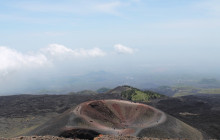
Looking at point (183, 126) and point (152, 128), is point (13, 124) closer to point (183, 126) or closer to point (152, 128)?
point (152, 128)

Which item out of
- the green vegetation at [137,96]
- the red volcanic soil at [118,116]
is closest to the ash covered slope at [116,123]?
the red volcanic soil at [118,116]

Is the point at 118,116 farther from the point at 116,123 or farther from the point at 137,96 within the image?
the point at 137,96

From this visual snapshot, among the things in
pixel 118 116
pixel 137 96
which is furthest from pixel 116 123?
pixel 137 96

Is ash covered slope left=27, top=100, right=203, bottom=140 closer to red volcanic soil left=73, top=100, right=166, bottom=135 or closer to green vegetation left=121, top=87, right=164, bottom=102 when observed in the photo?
red volcanic soil left=73, top=100, right=166, bottom=135

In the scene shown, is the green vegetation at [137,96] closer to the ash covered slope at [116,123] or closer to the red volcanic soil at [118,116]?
the red volcanic soil at [118,116]

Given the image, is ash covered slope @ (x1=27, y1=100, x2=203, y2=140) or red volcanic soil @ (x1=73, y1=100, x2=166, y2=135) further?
red volcanic soil @ (x1=73, y1=100, x2=166, y2=135)

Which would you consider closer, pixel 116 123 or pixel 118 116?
pixel 116 123

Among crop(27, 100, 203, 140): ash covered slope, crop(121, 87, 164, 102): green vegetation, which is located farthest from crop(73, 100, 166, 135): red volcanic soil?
crop(121, 87, 164, 102): green vegetation

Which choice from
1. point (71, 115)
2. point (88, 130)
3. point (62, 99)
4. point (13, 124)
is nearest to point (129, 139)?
point (88, 130)
